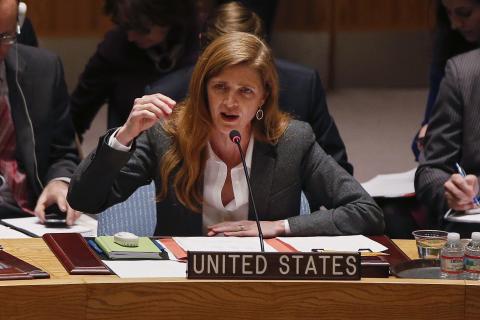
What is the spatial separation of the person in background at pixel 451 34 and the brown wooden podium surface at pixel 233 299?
2.00 metres

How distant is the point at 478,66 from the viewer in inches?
159

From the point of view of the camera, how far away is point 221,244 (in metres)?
3.02

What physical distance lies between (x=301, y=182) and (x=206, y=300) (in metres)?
1.09

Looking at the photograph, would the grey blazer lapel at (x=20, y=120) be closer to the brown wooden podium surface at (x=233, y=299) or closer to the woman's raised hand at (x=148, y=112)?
the woman's raised hand at (x=148, y=112)

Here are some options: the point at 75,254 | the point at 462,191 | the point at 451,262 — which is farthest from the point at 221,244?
the point at 462,191

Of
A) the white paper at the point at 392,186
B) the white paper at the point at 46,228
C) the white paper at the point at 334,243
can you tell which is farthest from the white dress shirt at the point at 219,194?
the white paper at the point at 392,186

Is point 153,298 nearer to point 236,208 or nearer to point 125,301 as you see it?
Answer: point 125,301

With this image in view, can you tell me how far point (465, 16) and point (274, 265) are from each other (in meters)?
2.14

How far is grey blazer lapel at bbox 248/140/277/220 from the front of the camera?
349cm

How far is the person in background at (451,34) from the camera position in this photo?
14.4 feet

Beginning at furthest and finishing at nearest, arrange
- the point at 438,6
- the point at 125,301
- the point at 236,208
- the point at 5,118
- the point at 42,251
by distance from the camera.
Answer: the point at 438,6 < the point at 5,118 < the point at 236,208 < the point at 42,251 < the point at 125,301

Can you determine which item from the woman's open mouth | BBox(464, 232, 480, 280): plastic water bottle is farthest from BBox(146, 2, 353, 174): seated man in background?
BBox(464, 232, 480, 280): plastic water bottle

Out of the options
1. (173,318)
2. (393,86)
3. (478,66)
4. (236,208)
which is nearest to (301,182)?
(236,208)

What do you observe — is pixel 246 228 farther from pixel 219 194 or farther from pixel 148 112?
pixel 148 112
